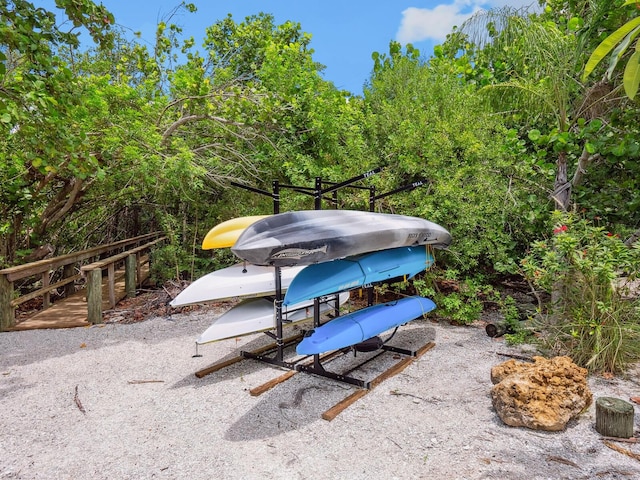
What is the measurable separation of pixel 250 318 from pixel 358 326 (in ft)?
3.79

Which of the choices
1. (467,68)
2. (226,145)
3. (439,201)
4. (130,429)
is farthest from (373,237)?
(467,68)

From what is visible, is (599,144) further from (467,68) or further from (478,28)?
(467,68)

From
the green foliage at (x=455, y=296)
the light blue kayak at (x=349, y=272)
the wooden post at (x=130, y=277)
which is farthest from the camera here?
the wooden post at (x=130, y=277)

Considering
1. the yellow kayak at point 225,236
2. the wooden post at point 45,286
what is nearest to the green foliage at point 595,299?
the yellow kayak at point 225,236

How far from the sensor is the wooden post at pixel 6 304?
18.3ft

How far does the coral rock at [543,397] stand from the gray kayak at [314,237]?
161 centimetres

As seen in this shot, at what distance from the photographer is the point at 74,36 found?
15.5 feet

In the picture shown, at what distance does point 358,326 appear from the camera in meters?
3.87

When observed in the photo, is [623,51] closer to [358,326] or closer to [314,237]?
[314,237]

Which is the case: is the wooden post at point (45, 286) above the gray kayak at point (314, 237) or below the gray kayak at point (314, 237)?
below

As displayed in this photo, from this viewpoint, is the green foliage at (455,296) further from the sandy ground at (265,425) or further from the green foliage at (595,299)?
the green foliage at (595,299)

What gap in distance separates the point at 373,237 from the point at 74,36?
13.1ft

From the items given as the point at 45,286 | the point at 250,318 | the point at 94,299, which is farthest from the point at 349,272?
the point at 45,286

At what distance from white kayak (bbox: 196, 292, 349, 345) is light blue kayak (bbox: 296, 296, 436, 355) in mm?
643
